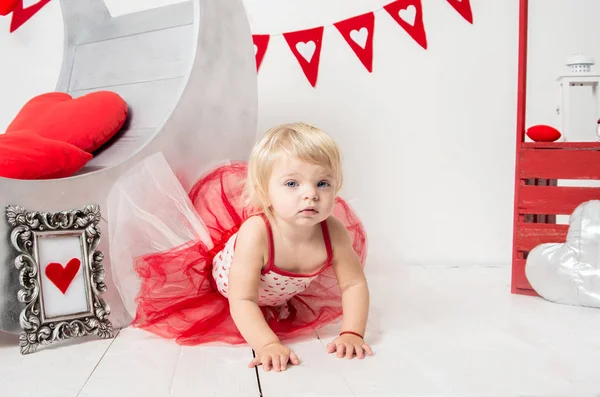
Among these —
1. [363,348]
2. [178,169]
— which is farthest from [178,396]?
[178,169]

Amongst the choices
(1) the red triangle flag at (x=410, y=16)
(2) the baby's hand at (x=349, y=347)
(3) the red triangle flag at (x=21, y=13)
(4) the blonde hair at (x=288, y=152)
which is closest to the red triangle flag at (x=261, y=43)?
(1) the red triangle flag at (x=410, y=16)

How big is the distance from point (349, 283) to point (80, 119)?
0.79m

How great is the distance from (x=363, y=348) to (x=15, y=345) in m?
0.67

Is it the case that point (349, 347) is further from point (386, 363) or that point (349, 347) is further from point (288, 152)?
point (288, 152)

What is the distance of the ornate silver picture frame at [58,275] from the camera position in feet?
3.74

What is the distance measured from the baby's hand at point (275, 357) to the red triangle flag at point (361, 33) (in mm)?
1224

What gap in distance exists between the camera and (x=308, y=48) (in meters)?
2.03

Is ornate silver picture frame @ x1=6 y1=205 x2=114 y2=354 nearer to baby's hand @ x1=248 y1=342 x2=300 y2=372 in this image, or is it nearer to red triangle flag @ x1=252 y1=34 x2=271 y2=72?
baby's hand @ x1=248 y1=342 x2=300 y2=372

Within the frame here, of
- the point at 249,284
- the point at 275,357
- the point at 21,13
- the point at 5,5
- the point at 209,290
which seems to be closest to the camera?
the point at 275,357

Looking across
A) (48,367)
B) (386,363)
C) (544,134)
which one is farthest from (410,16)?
(48,367)

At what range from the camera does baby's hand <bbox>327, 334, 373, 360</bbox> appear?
1.09 m

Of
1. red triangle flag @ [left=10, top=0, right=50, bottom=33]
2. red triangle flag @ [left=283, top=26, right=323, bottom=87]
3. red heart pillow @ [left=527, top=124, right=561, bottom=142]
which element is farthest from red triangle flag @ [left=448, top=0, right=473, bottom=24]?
red triangle flag @ [left=10, top=0, right=50, bottom=33]

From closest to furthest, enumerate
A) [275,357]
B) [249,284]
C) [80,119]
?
1. [275,357]
2. [249,284]
3. [80,119]

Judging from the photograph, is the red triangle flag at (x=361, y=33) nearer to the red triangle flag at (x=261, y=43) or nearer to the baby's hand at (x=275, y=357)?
the red triangle flag at (x=261, y=43)
